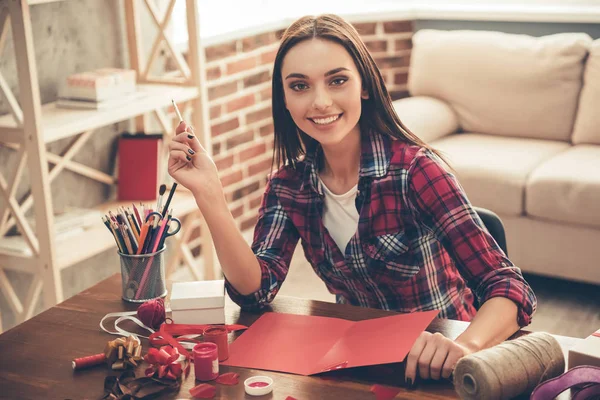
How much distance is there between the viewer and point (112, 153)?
3068 millimetres

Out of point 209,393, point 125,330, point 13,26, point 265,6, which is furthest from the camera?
point 265,6

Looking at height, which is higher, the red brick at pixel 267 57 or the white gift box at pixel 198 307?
the red brick at pixel 267 57

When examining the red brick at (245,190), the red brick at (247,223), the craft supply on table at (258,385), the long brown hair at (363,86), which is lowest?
the red brick at (247,223)

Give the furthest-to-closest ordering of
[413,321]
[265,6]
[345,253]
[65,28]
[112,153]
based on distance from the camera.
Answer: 1. [265,6]
2. [112,153]
3. [65,28]
4. [345,253]
5. [413,321]

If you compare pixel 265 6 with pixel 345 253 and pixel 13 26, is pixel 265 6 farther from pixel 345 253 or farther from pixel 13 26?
pixel 345 253

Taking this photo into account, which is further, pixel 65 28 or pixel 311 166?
pixel 65 28

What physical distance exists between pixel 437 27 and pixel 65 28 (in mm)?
2246

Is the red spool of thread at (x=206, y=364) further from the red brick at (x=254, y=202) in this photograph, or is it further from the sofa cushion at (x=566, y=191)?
the red brick at (x=254, y=202)

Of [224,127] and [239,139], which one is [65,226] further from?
[239,139]

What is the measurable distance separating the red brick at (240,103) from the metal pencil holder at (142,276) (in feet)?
7.35

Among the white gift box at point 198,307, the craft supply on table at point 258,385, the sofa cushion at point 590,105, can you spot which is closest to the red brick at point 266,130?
the sofa cushion at point 590,105

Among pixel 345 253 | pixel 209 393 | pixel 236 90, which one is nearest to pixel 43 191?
pixel 345 253

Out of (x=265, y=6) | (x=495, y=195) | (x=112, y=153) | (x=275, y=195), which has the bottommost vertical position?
(x=495, y=195)

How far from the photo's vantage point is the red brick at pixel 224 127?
3.67 meters
